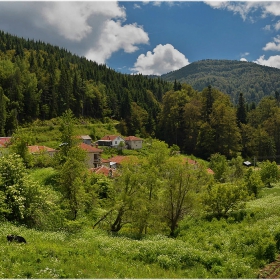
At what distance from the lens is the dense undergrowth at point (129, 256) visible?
37.6 feet

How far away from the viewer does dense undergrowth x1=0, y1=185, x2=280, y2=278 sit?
11.5 meters

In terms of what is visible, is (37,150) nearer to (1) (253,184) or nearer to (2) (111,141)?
(2) (111,141)

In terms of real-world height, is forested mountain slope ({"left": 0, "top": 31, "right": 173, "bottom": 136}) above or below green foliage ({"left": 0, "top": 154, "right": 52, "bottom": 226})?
above

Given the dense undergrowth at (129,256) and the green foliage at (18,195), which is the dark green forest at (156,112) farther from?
the dense undergrowth at (129,256)

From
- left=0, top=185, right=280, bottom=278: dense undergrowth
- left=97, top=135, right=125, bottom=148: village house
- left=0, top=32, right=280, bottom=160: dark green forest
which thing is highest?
left=0, top=32, right=280, bottom=160: dark green forest

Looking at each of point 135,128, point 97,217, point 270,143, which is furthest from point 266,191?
point 135,128

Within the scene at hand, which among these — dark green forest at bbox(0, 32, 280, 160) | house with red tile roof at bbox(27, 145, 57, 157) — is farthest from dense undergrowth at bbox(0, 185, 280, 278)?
dark green forest at bbox(0, 32, 280, 160)

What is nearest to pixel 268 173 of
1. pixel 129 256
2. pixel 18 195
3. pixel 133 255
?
pixel 133 255

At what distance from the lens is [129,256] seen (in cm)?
1441

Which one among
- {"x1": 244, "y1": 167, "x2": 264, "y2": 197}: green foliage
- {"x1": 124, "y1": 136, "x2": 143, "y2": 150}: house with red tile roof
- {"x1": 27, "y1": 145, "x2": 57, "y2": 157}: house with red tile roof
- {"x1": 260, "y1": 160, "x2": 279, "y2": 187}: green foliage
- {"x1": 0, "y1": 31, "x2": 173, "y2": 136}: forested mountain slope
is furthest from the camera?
{"x1": 124, "y1": 136, "x2": 143, "y2": 150}: house with red tile roof

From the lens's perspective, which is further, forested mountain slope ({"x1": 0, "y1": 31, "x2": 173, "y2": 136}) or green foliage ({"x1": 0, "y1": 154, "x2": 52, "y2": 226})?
forested mountain slope ({"x1": 0, "y1": 31, "x2": 173, "y2": 136})

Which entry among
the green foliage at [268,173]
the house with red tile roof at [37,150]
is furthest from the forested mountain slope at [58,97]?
the green foliage at [268,173]

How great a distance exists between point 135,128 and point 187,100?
1806cm

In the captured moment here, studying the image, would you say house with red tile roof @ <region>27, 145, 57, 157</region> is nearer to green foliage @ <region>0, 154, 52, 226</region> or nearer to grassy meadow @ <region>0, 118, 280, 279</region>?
green foliage @ <region>0, 154, 52, 226</region>
